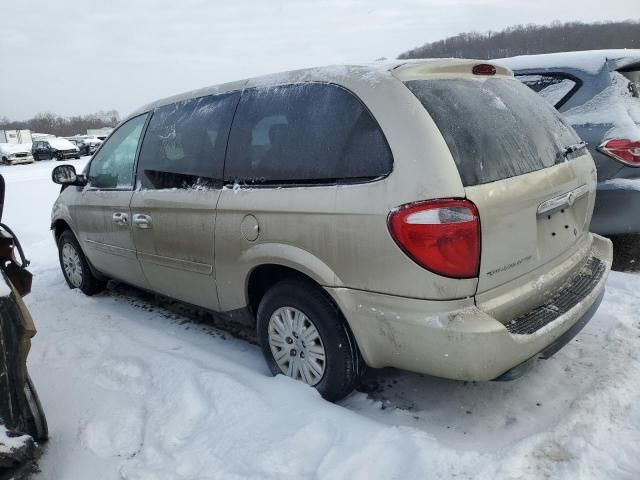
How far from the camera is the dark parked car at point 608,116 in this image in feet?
13.0

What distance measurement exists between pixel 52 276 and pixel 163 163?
2.93m

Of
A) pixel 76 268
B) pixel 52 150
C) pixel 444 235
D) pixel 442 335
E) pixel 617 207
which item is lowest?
pixel 76 268

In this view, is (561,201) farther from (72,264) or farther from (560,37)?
(560,37)

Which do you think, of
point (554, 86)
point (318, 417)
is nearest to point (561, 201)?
point (318, 417)

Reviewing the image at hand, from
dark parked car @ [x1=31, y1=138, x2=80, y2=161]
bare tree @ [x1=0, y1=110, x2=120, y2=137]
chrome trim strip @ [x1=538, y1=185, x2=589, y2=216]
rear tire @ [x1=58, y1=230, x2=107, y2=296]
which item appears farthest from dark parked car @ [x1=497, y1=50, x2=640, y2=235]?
bare tree @ [x1=0, y1=110, x2=120, y2=137]

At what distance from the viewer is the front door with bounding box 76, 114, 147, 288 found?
151 inches

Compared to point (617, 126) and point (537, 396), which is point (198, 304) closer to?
point (537, 396)

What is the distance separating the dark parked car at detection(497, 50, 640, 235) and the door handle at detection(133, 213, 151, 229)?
345 cm

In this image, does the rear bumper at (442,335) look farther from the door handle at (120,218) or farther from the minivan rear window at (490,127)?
the door handle at (120,218)

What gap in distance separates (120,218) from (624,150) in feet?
13.0

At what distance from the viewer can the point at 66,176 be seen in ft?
14.4

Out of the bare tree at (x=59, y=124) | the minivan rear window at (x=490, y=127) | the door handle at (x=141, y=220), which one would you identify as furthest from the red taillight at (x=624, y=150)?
the bare tree at (x=59, y=124)

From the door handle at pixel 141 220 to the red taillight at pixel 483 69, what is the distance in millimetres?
2303

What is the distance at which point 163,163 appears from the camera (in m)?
3.50
